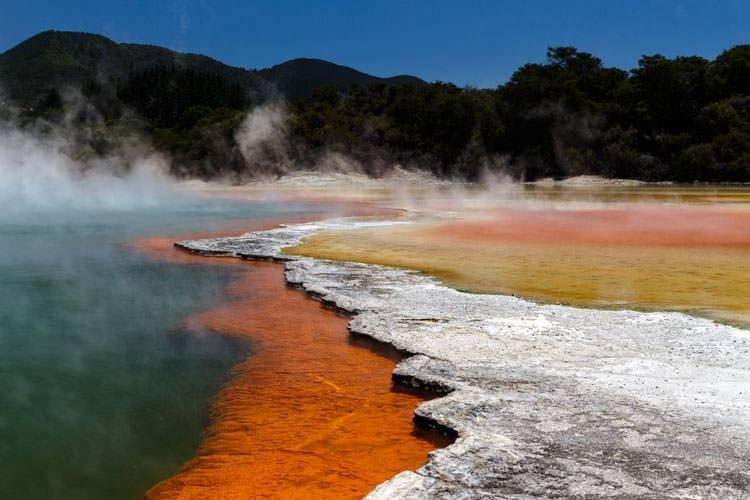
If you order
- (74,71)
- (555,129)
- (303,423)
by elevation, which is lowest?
(303,423)

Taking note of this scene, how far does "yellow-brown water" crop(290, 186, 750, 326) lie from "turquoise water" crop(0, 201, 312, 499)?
3595 millimetres

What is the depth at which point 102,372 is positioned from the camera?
696cm

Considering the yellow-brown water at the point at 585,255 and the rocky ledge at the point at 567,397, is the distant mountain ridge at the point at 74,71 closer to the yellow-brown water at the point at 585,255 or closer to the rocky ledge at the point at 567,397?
the yellow-brown water at the point at 585,255

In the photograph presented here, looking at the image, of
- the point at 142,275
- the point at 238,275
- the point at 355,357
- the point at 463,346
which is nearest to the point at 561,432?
the point at 463,346

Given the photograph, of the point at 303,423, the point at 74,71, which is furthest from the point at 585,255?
the point at 74,71

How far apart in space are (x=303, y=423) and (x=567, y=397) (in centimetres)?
194

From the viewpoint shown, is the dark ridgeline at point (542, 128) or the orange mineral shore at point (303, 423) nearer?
the orange mineral shore at point (303, 423)

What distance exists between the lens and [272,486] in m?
4.46

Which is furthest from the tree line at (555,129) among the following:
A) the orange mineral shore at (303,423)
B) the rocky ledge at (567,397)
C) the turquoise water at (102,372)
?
the orange mineral shore at (303,423)

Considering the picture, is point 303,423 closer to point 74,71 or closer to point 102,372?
point 102,372

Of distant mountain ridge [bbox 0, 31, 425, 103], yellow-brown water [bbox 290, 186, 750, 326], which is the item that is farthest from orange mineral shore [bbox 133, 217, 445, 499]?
distant mountain ridge [bbox 0, 31, 425, 103]

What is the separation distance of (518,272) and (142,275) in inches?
251

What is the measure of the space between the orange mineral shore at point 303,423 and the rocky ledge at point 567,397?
0.31 meters

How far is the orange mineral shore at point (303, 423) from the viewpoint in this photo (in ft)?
14.9
